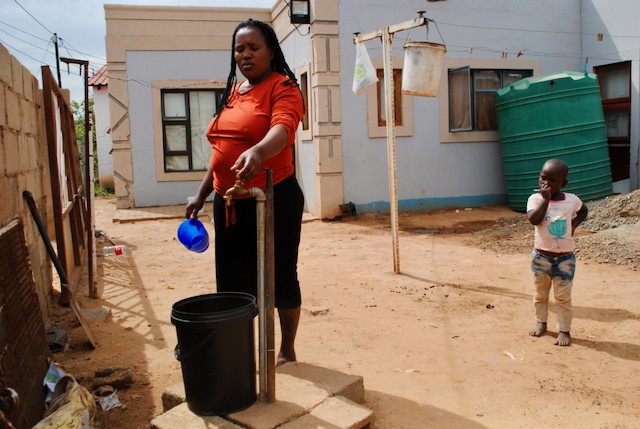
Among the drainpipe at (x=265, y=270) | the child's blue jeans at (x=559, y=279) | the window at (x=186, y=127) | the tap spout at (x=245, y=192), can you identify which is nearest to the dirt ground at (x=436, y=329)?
the child's blue jeans at (x=559, y=279)

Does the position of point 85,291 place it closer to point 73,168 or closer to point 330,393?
point 73,168

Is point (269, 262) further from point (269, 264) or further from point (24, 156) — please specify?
point (24, 156)

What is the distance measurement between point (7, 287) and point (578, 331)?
3.43 m

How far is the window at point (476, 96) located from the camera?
10.3 m

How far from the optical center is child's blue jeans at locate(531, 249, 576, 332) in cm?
355

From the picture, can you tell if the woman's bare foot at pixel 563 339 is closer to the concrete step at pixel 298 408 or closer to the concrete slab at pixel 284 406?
the concrete step at pixel 298 408

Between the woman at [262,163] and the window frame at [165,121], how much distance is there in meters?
9.62

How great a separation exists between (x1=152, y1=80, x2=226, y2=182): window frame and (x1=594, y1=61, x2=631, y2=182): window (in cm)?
752

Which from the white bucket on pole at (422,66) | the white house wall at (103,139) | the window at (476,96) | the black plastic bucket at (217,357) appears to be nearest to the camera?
the black plastic bucket at (217,357)

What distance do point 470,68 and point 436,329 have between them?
7.30m

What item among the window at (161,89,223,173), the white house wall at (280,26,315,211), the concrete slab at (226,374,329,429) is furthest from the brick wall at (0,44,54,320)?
the window at (161,89,223,173)

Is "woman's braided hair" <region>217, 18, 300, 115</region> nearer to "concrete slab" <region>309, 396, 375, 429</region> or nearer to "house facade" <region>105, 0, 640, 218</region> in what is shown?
"concrete slab" <region>309, 396, 375, 429</region>

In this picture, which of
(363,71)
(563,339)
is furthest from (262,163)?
(363,71)

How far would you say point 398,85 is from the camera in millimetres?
9914
